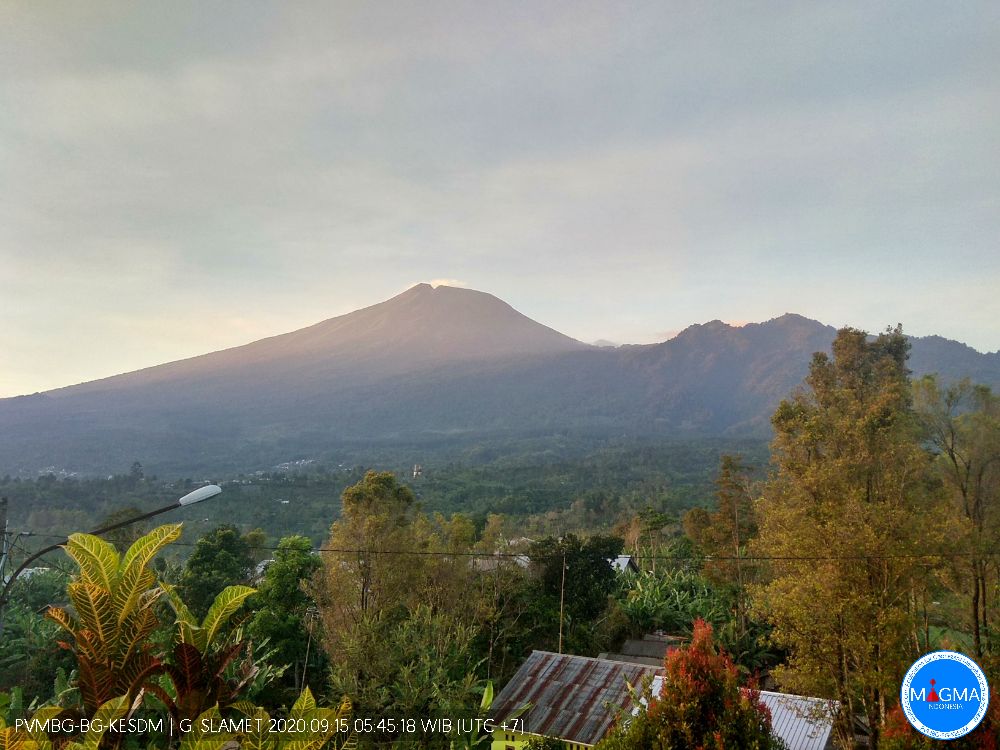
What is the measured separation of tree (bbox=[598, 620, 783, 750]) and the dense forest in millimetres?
21

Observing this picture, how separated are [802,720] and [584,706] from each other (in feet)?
12.1

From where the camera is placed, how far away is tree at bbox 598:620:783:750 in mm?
5789

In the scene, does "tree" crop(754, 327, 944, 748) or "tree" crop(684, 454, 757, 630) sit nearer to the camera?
"tree" crop(754, 327, 944, 748)

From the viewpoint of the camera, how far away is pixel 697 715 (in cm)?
590

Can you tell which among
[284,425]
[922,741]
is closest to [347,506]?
[922,741]

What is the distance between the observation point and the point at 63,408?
155 m

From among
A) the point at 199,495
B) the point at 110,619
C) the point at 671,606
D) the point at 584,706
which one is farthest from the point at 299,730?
the point at 671,606

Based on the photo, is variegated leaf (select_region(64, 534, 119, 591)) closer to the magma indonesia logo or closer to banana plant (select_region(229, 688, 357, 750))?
banana plant (select_region(229, 688, 357, 750))

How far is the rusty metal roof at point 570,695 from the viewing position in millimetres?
11086

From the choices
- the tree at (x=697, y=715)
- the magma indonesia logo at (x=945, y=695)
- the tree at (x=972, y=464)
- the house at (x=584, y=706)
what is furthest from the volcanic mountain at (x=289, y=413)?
the magma indonesia logo at (x=945, y=695)

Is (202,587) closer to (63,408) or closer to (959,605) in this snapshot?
(959,605)

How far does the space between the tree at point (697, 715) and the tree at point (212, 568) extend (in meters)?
18.1

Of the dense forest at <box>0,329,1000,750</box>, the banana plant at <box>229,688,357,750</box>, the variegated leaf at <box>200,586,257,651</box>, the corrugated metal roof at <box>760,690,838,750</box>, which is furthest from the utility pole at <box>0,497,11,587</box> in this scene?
the corrugated metal roof at <box>760,690,838,750</box>

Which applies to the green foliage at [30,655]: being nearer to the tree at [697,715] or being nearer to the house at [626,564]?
the tree at [697,715]
